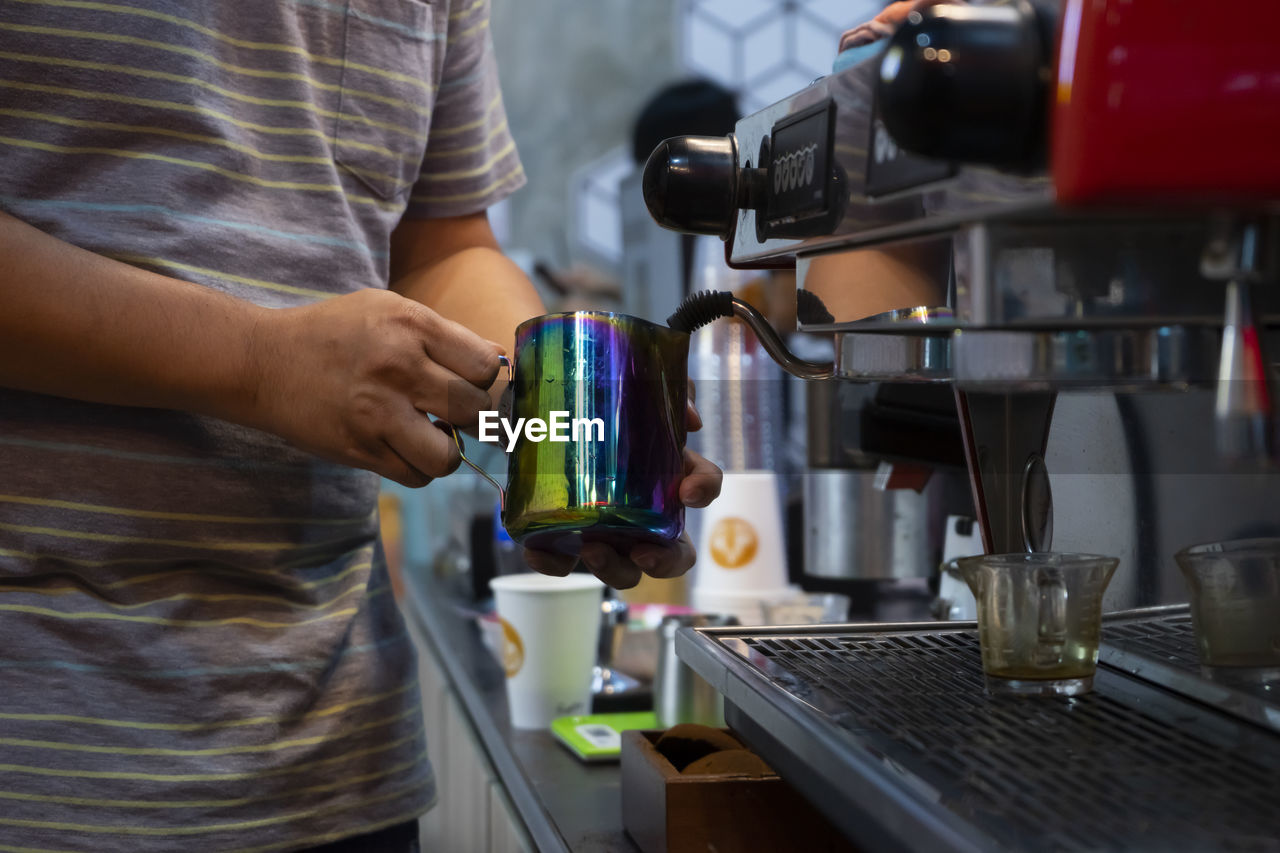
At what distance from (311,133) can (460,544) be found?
127 centimetres

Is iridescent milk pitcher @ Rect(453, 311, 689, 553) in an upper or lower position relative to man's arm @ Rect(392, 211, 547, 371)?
lower

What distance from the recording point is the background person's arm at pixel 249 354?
23.7 inches

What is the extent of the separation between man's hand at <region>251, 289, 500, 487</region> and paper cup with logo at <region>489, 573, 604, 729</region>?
500 millimetres

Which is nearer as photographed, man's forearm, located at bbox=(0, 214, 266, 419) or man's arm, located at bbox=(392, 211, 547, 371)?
man's forearm, located at bbox=(0, 214, 266, 419)

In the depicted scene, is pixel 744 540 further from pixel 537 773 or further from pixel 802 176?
pixel 802 176

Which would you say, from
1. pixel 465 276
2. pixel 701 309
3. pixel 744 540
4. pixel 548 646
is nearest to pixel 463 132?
pixel 465 276

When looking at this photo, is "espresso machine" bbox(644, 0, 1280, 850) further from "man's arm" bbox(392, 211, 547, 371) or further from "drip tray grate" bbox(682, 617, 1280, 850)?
"man's arm" bbox(392, 211, 547, 371)

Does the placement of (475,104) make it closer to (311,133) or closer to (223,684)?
(311,133)

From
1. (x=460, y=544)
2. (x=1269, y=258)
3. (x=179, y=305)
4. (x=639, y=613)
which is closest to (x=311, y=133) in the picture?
(x=179, y=305)

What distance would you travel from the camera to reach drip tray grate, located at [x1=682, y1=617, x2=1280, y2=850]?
1.31 ft

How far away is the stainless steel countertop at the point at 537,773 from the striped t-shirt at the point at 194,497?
0.33 feet

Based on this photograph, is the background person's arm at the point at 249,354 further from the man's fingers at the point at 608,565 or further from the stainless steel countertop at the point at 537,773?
the stainless steel countertop at the point at 537,773

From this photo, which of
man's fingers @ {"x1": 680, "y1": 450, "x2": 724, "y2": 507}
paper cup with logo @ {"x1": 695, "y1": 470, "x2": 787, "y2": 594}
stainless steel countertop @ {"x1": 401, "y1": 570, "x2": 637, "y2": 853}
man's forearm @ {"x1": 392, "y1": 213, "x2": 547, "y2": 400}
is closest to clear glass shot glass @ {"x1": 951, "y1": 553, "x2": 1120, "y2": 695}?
man's fingers @ {"x1": 680, "y1": 450, "x2": 724, "y2": 507}

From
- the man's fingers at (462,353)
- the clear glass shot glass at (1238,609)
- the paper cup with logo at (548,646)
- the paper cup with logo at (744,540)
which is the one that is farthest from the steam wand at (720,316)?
the paper cup with logo at (744,540)
